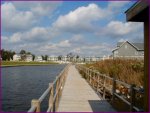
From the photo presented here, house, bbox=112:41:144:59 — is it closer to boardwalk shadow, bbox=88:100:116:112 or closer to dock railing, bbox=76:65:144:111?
dock railing, bbox=76:65:144:111

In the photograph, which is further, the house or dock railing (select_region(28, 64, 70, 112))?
the house

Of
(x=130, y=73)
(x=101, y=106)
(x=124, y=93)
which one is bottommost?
(x=101, y=106)

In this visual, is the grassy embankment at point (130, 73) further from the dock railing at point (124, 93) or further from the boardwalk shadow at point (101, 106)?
the boardwalk shadow at point (101, 106)

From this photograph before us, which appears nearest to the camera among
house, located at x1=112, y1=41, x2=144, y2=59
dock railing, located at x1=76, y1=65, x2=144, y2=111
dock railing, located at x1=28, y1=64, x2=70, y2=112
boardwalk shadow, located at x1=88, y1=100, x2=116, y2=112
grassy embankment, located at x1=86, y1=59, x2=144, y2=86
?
dock railing, located at x1=28, y1=64, x2=70, y2=112

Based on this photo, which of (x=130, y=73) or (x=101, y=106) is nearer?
(x=101, y=106)

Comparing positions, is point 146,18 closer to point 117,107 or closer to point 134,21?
point 134,21

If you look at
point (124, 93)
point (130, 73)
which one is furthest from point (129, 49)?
point (124, 93)

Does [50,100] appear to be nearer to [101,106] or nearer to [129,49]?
[101,106]

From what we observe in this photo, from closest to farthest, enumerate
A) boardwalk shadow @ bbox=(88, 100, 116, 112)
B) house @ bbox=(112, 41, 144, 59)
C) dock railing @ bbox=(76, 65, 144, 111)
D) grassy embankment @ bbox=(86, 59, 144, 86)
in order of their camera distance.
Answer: dock railing @ bbox=(76, 65, 144, 111) < boardwalk shadow @ bbox=(88, 100, 116, 112) < grassy embankment @ bbox=(86, 59, 144, 86) < house @ bbox=(112, 41, 144, 59)

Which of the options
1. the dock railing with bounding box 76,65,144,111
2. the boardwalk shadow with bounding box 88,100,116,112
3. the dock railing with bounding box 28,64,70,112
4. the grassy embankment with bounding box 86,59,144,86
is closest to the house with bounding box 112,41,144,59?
the grassy embankment with bounding box 86,59,144,86

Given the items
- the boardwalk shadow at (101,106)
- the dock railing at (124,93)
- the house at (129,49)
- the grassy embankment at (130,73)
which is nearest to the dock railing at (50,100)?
the boardwalk shadow at (101,106)

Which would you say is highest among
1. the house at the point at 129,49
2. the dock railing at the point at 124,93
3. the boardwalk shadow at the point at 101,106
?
the house at the point at 129,49

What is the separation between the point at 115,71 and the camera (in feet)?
71.9

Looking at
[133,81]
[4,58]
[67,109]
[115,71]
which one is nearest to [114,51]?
[115,71]
